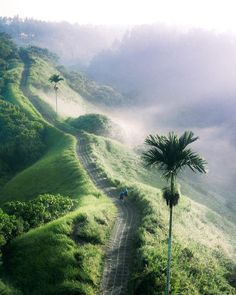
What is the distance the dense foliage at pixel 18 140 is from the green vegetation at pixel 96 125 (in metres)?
10.4

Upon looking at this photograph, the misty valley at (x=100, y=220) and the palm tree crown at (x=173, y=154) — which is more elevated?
the palm tree crown at (x=173, y=154)

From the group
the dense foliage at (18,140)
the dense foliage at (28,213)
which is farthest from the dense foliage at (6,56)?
the dense foliage at (28,213)

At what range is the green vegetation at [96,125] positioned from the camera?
99312 millimetres

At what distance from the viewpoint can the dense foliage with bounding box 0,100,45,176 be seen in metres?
81.9

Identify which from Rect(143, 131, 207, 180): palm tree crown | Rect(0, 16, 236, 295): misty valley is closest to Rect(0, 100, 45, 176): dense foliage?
Rect(0, 16, 236, 295): misty valley

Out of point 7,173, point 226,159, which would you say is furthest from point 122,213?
point 226,159

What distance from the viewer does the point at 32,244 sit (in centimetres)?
3394

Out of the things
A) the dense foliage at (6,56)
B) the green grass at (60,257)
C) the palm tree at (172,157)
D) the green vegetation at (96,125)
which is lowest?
the green grass at (60,257)

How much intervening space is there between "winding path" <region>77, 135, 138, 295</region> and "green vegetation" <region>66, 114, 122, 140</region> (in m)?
44.8

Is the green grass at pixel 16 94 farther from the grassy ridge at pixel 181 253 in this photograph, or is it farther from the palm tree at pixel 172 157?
the palm tree at pixel 172 157

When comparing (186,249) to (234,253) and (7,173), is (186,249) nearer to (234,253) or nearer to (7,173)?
(234,253)

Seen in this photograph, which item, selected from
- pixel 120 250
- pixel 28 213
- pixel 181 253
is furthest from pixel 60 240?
pixel 181 253

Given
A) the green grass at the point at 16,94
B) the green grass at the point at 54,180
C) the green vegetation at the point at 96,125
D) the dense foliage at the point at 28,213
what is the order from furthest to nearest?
the green grass at the point at 16,94 → the green vegetation at the point at 96,125 → the green grass at the point at 54,180 → the dense foliage at the point at 28,213

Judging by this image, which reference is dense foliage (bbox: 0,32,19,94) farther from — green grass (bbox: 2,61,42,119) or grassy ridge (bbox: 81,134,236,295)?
grassy ridge (bbox: 81,134,236,295)
